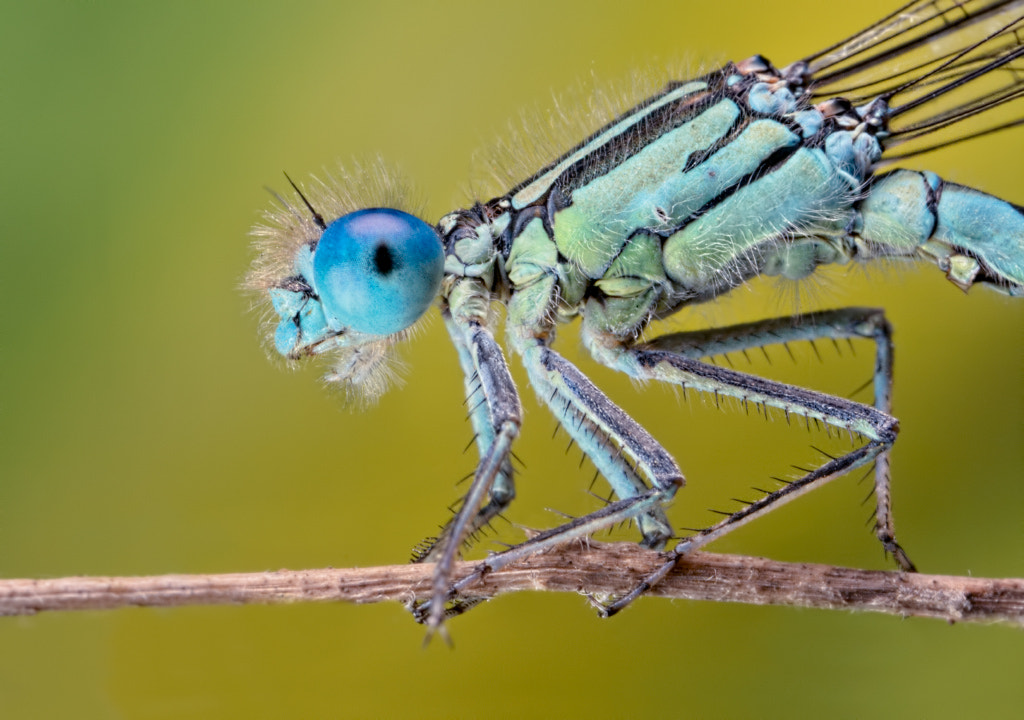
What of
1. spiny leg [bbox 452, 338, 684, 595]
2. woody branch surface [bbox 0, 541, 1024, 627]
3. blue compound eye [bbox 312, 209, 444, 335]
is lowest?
woody branch surface [bbox 0, 541, 1024, 627]

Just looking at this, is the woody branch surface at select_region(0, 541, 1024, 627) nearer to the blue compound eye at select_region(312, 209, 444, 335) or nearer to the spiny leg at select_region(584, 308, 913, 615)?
the spiny leg at select_region(584, 308, 913, 615)

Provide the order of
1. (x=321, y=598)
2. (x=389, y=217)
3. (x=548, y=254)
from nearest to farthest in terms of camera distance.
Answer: (x=321, y=598) < (x=389, y=217) < (x=548, y=254)

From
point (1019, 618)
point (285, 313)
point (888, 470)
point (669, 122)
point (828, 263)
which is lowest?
point (1019, 618)

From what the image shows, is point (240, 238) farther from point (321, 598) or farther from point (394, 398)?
point (321, 598)

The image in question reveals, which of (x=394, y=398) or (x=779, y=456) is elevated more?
(x=394, y=398)

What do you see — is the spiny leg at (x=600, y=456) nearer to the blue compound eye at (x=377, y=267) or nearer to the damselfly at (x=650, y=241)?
the damselfly at (x=650, y=241)

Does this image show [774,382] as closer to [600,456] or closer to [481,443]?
[600,456]

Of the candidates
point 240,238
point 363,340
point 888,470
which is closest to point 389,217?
point 363,340

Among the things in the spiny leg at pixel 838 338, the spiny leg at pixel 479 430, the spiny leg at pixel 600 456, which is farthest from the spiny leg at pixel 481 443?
the spiny leg at pixel 838 338

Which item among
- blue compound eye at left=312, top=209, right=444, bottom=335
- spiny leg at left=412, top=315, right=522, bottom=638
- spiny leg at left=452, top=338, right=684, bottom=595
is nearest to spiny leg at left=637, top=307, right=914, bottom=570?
spiny leg at left=452, top=338, right=684, bottom=595
